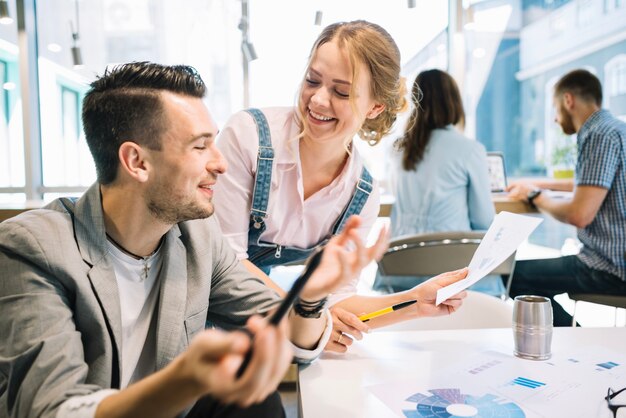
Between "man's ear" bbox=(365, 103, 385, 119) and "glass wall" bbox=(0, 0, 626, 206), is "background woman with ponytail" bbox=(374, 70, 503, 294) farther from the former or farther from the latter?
"glass wall" bbox=(0, 0, 626, 206)

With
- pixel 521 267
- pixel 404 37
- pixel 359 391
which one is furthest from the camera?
pixel 404 37

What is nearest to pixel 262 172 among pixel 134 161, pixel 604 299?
pixel 134 161

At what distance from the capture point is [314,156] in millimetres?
1746

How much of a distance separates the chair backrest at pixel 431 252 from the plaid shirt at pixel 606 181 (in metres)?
0.87

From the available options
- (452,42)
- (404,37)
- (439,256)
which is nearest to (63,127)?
(404,37)

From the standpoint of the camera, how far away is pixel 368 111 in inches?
68.2

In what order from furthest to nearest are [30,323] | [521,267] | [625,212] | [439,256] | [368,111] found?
1. [521,267]
2. [625,212]
3. [439,256]
4. [368,111]
5. [30,323]

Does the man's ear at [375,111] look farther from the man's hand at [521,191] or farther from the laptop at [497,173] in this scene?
the laptop at [497,173]

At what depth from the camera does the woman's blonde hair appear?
1.59m

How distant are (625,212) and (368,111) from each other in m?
1.68

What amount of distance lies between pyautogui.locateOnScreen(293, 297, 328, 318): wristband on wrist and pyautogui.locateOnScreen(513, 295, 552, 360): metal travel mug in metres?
0.42

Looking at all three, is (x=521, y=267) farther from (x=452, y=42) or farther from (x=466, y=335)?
(x=452, y=42)

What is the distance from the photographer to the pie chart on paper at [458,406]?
0.91 meters

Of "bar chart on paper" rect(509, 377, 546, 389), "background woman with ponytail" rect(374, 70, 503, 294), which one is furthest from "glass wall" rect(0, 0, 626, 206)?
"bar chart on paper" rect(509, 377, 546, 389)
